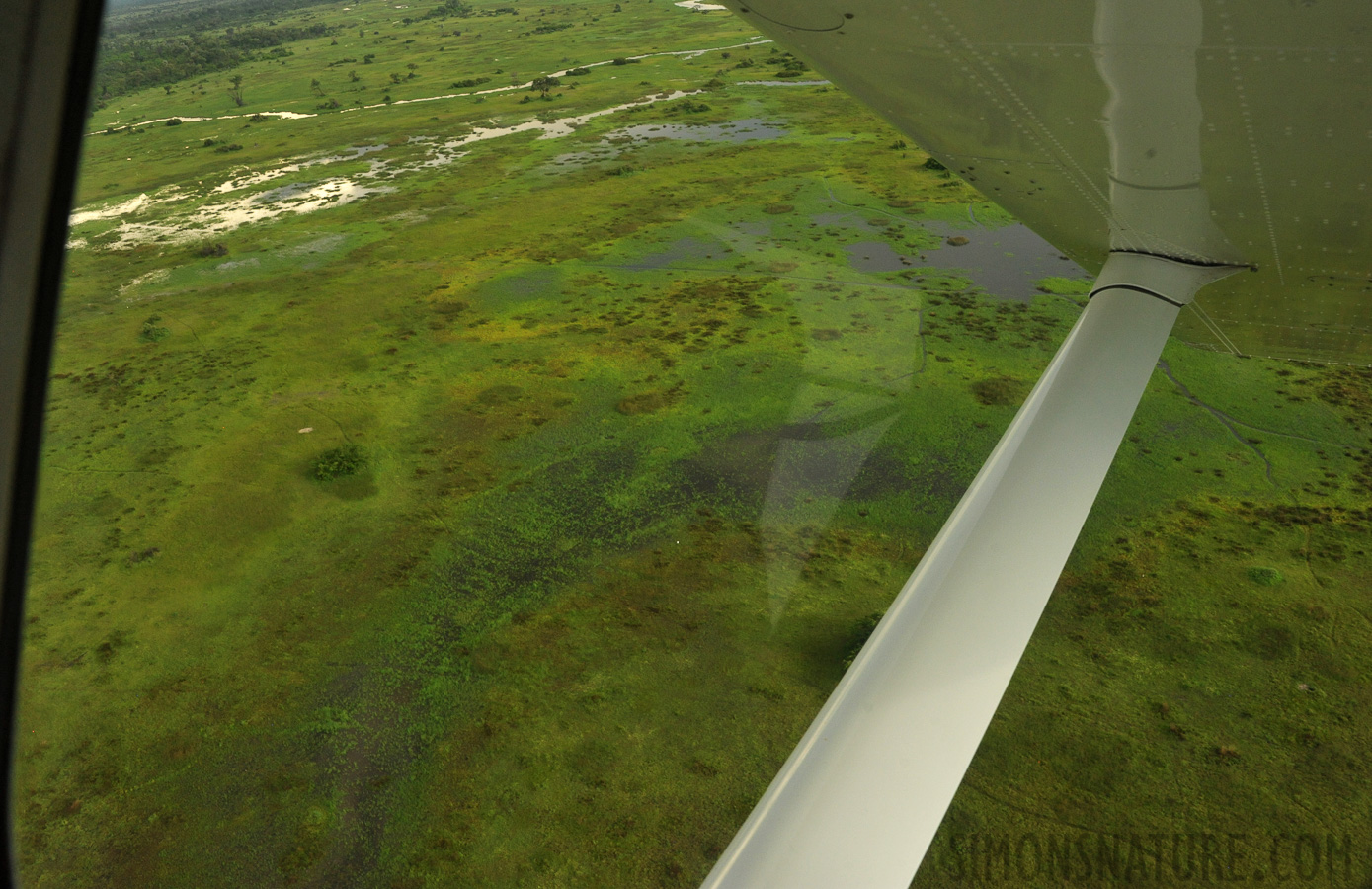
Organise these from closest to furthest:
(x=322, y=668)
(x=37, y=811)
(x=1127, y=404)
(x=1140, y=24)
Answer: (x=1140, y=24) → (x=1127, y=404) → (x=37, y=811) → (x=322, y=668)

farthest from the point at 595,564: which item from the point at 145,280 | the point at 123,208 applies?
the point at 123,208

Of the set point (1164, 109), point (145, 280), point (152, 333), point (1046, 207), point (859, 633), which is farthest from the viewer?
point (145, 280)

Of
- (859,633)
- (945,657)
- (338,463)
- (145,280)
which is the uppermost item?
(945,657)

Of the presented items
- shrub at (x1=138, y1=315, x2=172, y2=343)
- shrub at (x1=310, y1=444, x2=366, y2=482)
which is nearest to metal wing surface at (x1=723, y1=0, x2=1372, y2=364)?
shrub at (x1=310, y1=444, x2=366, y2=482)

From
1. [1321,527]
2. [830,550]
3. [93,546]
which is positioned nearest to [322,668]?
[93,546]

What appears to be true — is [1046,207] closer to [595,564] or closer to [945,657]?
[945,657]

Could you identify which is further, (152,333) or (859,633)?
(152,333)

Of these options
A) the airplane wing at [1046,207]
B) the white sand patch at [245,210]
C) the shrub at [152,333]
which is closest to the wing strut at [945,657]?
the airplane wing at [1046,207]

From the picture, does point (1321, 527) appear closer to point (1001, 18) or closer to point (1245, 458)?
point (1245, 458)
